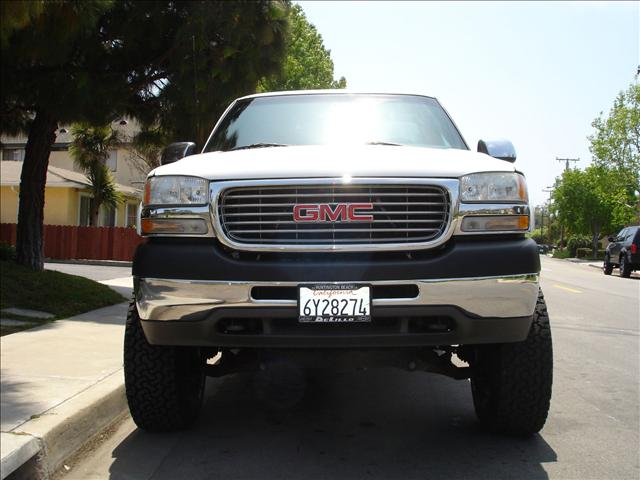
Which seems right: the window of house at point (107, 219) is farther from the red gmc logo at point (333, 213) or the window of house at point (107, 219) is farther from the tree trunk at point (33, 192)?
the red gmc logo at point (333, 213)

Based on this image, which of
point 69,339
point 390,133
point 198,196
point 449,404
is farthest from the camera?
point 69,339

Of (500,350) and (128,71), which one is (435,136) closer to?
(500,350)

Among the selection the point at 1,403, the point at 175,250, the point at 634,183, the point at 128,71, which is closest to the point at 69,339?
the point at 1,403

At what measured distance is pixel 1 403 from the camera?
A: 13.5 ft

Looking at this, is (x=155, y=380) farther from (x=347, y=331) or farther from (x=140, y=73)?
(x=140, y=73)

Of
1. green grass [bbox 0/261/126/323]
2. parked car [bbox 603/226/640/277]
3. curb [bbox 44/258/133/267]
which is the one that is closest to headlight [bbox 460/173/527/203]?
green grass [bbox 0/261/126/323]

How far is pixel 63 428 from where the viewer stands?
376 cm

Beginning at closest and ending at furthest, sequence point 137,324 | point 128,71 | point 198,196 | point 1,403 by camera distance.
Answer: point 198,196, point 137,324, point 1,403, point 128,71

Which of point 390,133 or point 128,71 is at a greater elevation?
point 128,71

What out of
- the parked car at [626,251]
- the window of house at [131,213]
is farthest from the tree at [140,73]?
the window of house at [131,213]

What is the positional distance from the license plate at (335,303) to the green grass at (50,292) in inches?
209

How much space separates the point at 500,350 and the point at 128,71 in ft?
27.8

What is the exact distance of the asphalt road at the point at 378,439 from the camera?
343cm

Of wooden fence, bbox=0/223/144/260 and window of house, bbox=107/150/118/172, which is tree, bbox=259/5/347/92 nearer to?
wooden fence, bbox=0/223/144/260
